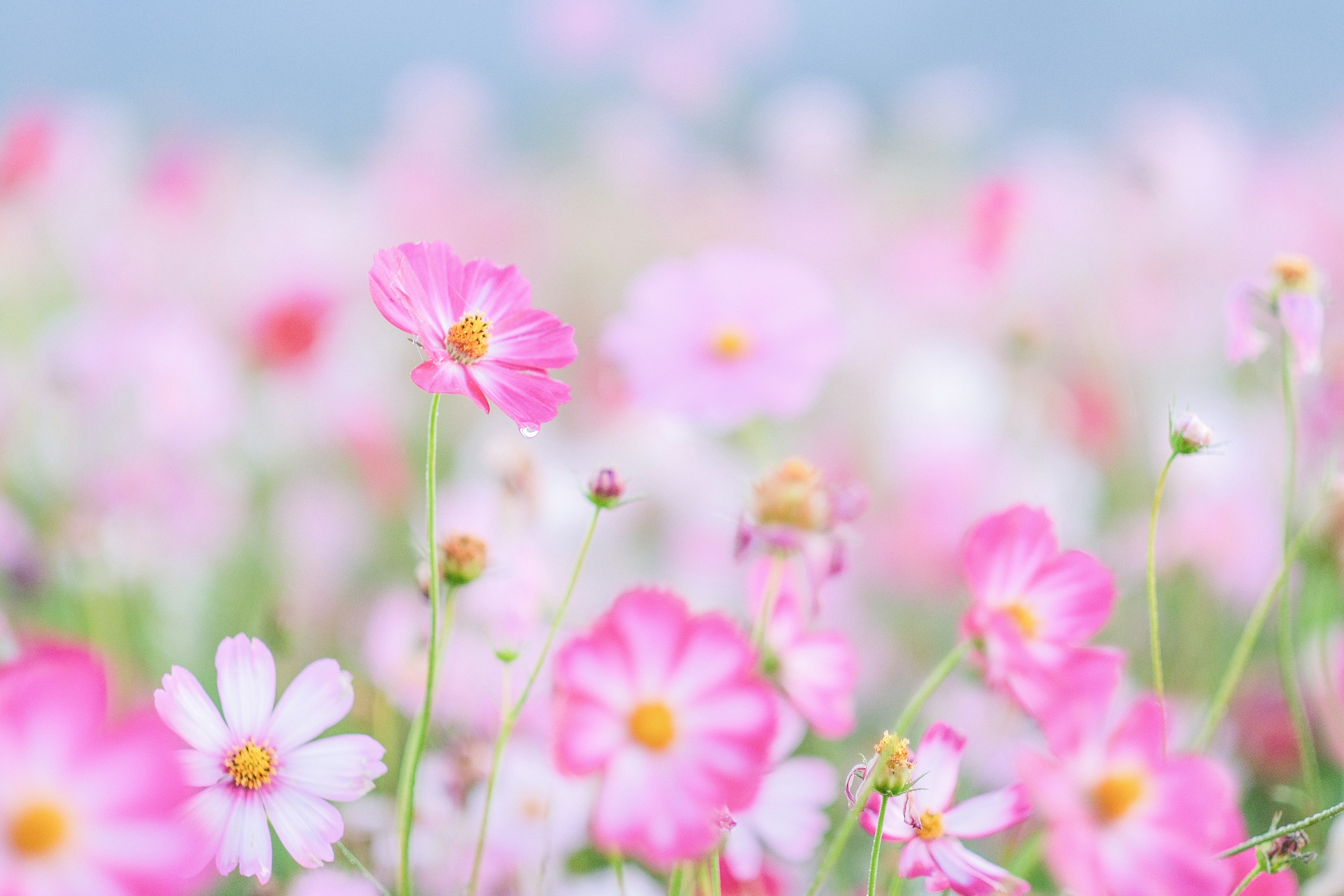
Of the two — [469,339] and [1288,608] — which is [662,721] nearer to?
[469,339]

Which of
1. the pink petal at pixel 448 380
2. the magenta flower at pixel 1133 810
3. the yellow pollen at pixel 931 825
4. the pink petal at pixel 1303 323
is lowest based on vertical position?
the magenta flower at pixel 1133 810

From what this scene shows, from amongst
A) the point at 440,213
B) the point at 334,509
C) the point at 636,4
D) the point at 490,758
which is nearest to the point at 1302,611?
the point at 490,758

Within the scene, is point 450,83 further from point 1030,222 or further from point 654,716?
point 654,716

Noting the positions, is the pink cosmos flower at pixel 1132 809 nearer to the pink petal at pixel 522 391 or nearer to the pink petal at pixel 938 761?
the pink petal at pixel 938 761

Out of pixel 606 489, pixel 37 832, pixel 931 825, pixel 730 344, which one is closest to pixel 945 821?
pixel 931 825

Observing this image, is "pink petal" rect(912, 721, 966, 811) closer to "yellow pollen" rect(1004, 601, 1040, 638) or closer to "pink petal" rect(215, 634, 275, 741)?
"yellow pollen" rect(1004, 601, 1040, 638)

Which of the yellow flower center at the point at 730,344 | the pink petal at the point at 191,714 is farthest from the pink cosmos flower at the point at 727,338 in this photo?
the pink petal at the point at 191,714

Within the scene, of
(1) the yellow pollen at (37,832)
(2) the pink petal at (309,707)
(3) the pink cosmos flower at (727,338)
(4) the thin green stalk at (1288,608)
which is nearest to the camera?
(1) the yellow pollen at (37,832)
